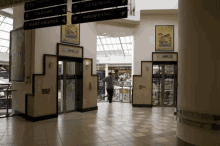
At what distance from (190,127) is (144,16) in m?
6.64

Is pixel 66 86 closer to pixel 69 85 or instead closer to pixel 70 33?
pixel 69 85

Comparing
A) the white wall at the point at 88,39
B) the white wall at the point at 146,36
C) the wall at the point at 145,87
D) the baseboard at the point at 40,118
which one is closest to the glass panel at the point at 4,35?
the white wall at the point at 88,39

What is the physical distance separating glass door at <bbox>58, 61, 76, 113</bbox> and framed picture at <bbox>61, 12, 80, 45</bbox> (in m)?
0.85

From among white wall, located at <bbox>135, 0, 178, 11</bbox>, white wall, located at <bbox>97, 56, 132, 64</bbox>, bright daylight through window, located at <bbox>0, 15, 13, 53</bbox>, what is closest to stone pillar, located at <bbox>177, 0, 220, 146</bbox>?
white wall, located at <bbox>135, 0, 178, 11</bbox>

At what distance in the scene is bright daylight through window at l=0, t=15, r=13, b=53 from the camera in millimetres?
13259

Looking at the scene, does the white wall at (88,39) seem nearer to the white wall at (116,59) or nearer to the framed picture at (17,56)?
the framed picture at (17,56)

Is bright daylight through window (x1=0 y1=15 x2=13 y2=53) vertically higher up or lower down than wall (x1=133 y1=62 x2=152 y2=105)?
higher up

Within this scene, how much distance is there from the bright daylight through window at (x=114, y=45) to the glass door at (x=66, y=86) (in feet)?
37.9

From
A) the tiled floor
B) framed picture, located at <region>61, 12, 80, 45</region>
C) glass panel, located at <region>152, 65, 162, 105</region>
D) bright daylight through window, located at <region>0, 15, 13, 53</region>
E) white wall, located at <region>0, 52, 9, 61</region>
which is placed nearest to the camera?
the tiled floor

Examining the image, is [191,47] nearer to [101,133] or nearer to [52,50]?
[101,133]

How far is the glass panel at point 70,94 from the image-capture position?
6.33 metres

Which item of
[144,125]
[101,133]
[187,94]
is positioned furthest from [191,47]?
[144,125]

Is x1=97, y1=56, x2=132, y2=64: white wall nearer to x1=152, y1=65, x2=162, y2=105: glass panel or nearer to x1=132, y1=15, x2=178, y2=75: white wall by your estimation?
x1=152, y1=65, x2=162, y2=105: glass panel

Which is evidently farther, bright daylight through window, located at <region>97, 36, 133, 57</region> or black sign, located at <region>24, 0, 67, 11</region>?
bright daylight through window, located at <region>97, 36, 133, 57</region>
